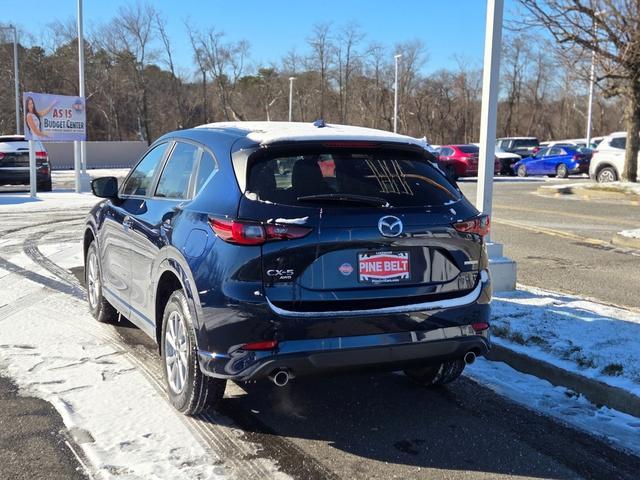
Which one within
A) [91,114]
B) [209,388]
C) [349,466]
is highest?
[91,114]

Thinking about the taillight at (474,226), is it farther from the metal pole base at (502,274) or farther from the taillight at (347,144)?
the metal pole base at (502,274)

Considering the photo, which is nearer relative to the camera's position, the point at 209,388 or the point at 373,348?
the point at 373,348

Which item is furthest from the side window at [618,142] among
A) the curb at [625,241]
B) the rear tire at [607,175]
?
the curb at [625,241]

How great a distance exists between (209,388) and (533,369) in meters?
2.36

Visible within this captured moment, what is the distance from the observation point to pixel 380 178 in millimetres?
3842

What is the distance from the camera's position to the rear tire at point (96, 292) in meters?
5.95

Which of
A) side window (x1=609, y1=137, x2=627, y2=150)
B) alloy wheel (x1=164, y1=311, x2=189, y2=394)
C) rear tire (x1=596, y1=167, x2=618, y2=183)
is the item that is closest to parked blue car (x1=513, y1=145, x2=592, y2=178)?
side window (x1=609, y1=137, x2=627, y2=150)

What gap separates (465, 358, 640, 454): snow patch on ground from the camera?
3.82 metres

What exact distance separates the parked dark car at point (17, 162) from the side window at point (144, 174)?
56.1ft

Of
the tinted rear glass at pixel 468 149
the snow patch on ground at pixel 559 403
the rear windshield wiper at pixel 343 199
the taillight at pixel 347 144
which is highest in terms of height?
the tinted rear glass at pixel 468 149

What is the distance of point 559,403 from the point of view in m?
4.25

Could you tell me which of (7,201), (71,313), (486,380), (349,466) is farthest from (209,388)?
(7,201)

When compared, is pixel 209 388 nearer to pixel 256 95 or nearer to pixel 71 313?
pixel 71 313

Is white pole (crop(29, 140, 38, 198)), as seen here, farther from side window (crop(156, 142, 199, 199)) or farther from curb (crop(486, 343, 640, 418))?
curb (crop(486, 343, 640, 418))
